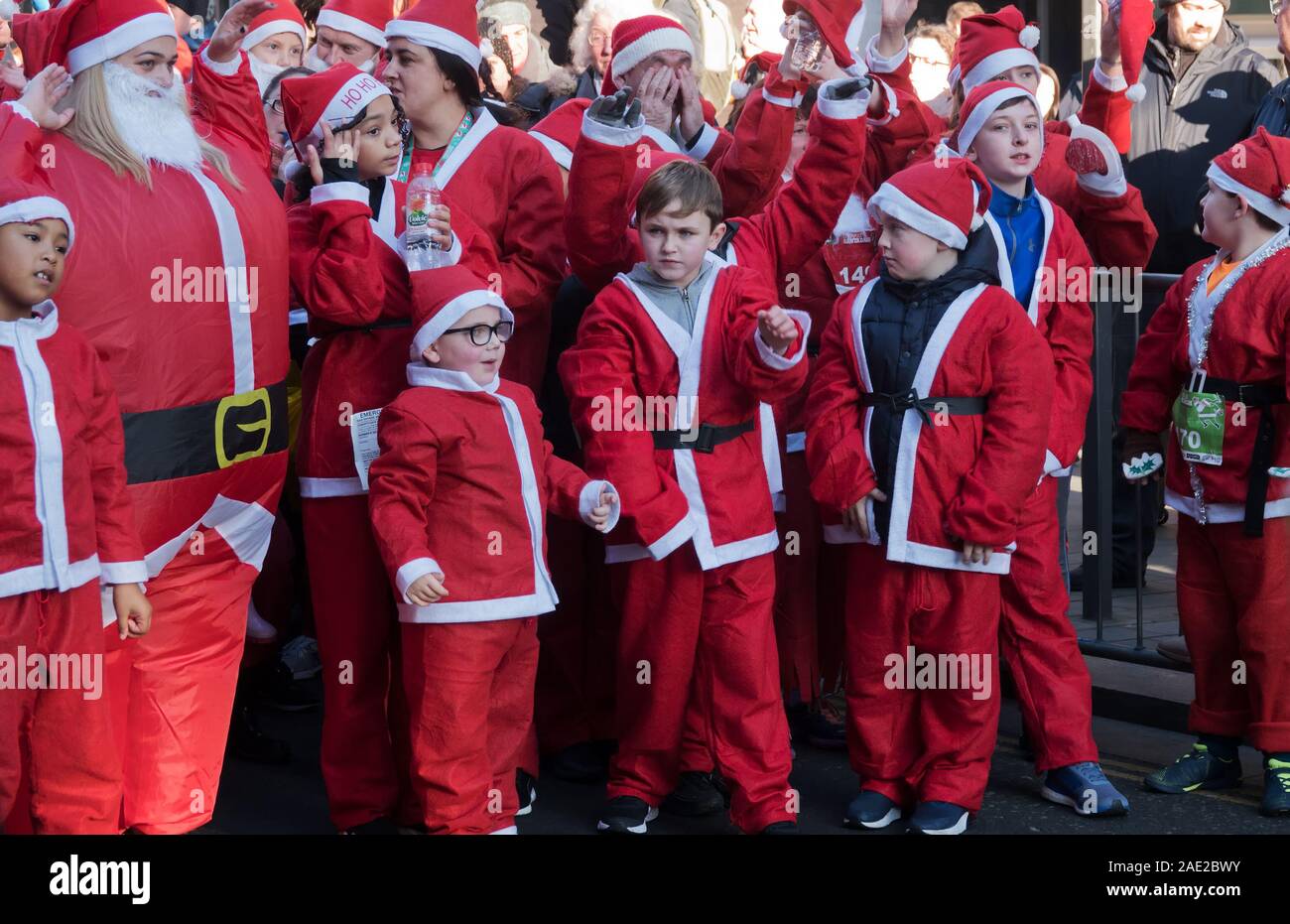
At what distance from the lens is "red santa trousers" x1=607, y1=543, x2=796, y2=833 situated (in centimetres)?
486

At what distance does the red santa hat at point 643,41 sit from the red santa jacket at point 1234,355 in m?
1.74

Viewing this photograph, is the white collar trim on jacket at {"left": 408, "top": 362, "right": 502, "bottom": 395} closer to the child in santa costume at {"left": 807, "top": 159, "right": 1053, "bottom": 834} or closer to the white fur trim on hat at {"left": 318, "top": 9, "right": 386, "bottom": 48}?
the child in santa costume at {"left": 807, "top": 159, "right": 1053, "bottom": 834}

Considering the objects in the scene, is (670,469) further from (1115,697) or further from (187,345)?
(1115,697)

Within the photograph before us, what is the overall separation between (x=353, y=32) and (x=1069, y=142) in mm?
2327

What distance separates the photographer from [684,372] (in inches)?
193

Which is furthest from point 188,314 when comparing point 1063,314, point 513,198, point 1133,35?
point 1133,35

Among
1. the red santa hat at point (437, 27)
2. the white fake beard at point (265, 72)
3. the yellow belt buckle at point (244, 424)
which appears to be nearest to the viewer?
the yellow belt buckle at point (244, 424)

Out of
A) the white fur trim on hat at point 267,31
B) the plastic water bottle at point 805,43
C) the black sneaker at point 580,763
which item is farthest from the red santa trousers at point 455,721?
the white fur trim on hat at point 267,31

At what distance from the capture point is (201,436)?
442 cm

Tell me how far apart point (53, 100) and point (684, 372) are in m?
1.78

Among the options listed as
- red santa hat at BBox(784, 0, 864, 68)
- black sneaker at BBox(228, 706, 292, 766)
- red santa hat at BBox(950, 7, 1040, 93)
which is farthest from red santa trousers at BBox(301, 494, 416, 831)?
red santa hat at BBox(950, 7, 1040, 93)

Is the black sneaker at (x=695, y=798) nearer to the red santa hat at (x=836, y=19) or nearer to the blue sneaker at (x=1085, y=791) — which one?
the blue sneaker at (x=1085, y=791)

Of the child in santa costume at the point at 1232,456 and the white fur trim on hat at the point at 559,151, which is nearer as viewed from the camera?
the child in santa costume at the point at 1232,456

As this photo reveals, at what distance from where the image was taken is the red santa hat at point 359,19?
5746 millimetres
